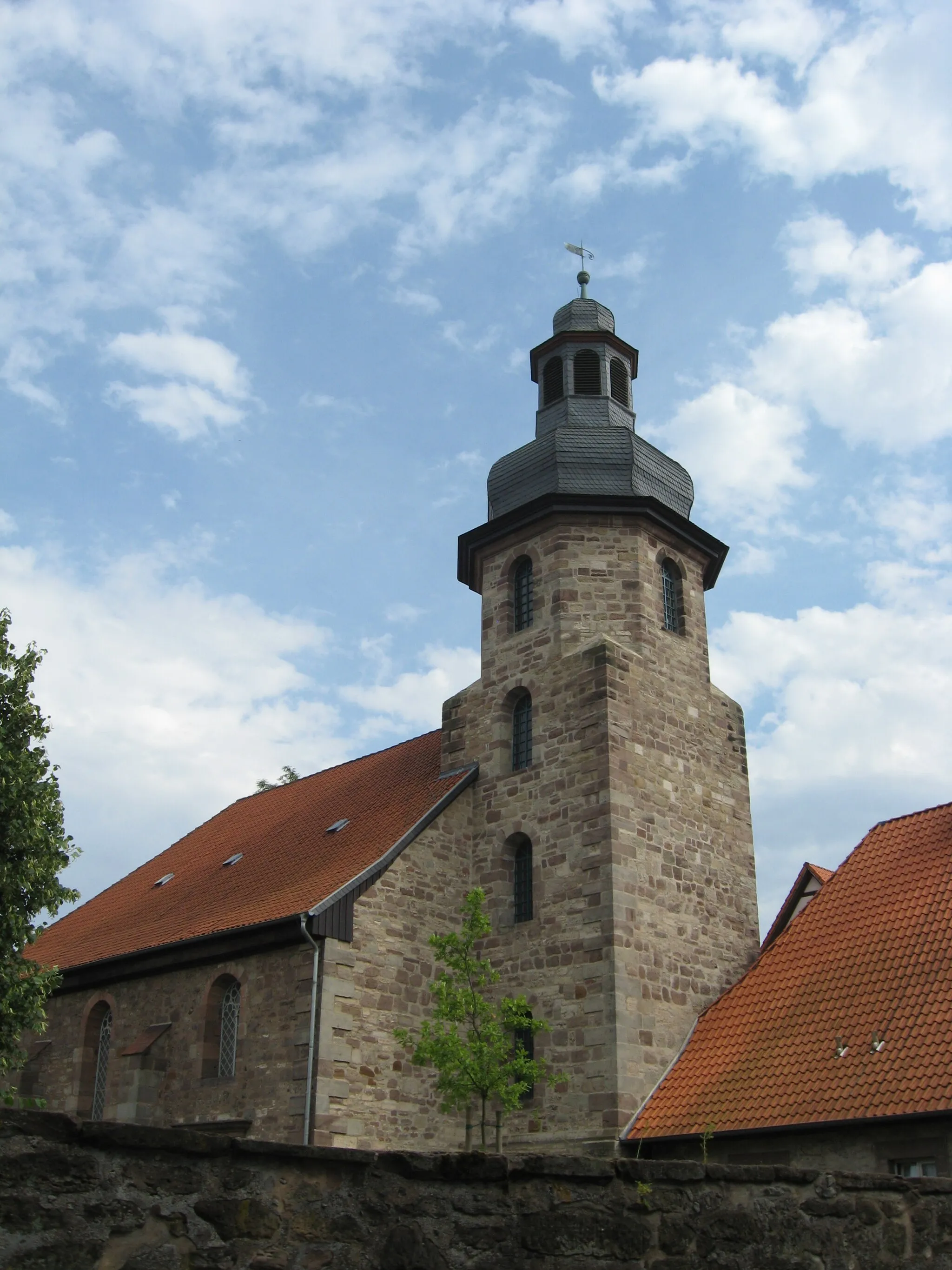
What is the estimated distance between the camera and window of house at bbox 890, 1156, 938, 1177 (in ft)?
39.7

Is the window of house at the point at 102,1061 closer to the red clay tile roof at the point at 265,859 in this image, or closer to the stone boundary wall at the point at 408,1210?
the red clay tile roof at the point at 265,859

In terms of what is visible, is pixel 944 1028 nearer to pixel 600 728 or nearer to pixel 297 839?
pixel 600 728

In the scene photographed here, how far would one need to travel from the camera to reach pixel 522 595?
1967cm

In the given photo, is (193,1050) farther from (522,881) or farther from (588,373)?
(588,373)

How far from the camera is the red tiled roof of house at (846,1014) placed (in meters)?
13.0

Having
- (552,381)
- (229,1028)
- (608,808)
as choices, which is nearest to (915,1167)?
(608,808)

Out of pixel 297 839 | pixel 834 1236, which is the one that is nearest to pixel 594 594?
pixel 297 839

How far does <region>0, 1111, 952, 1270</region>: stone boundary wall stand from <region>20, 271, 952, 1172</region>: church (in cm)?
738

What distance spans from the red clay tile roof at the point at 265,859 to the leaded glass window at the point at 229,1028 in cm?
86

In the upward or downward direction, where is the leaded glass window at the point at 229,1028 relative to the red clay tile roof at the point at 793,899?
downward

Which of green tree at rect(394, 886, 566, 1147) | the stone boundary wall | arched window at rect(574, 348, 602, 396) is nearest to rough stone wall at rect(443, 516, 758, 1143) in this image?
green tree at rect(394, 886, 566, 1147)

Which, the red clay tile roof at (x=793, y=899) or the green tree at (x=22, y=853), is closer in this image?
the green tree at (x=22, y=853)

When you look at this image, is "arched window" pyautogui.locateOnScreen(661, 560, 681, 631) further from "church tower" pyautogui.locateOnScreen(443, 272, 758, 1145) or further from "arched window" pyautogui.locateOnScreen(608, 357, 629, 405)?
"arched window" pyautogui.locateOnScreen(608, 357, 629, 405)

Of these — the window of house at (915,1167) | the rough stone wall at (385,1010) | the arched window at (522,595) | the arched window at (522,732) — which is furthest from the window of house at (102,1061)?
the window of house at (915,1167)
